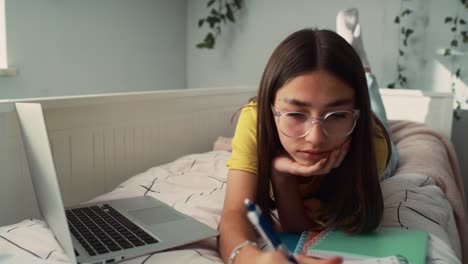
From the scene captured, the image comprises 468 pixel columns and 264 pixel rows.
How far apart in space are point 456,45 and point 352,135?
1.48 m

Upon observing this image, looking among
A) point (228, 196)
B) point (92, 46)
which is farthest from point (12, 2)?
point (228, 196)

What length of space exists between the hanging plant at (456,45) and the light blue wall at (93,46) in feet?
4.86

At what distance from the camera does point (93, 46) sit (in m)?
2.35

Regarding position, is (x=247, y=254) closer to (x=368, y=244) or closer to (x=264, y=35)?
(x=368, y=244)

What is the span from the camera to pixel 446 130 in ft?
6.11

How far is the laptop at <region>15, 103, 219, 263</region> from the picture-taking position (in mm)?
677

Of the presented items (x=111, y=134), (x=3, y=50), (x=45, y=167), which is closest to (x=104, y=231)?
(x=45, y=167)

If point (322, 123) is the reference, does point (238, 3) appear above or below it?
above

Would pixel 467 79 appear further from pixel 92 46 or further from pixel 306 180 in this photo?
pixel 92 46

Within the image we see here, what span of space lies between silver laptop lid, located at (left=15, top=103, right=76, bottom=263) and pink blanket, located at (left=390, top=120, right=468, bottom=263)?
936 mm

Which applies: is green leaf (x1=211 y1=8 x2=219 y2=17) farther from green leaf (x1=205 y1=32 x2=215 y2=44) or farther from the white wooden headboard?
the white wooden headboard

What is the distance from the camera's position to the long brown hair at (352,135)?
2.58ft

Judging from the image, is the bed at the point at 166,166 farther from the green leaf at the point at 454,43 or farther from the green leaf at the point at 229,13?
the green leaf at the point at 229,13

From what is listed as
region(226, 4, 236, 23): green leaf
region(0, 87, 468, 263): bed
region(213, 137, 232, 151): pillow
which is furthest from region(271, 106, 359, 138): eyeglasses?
region(226, 4, 236, 23): green leaf
